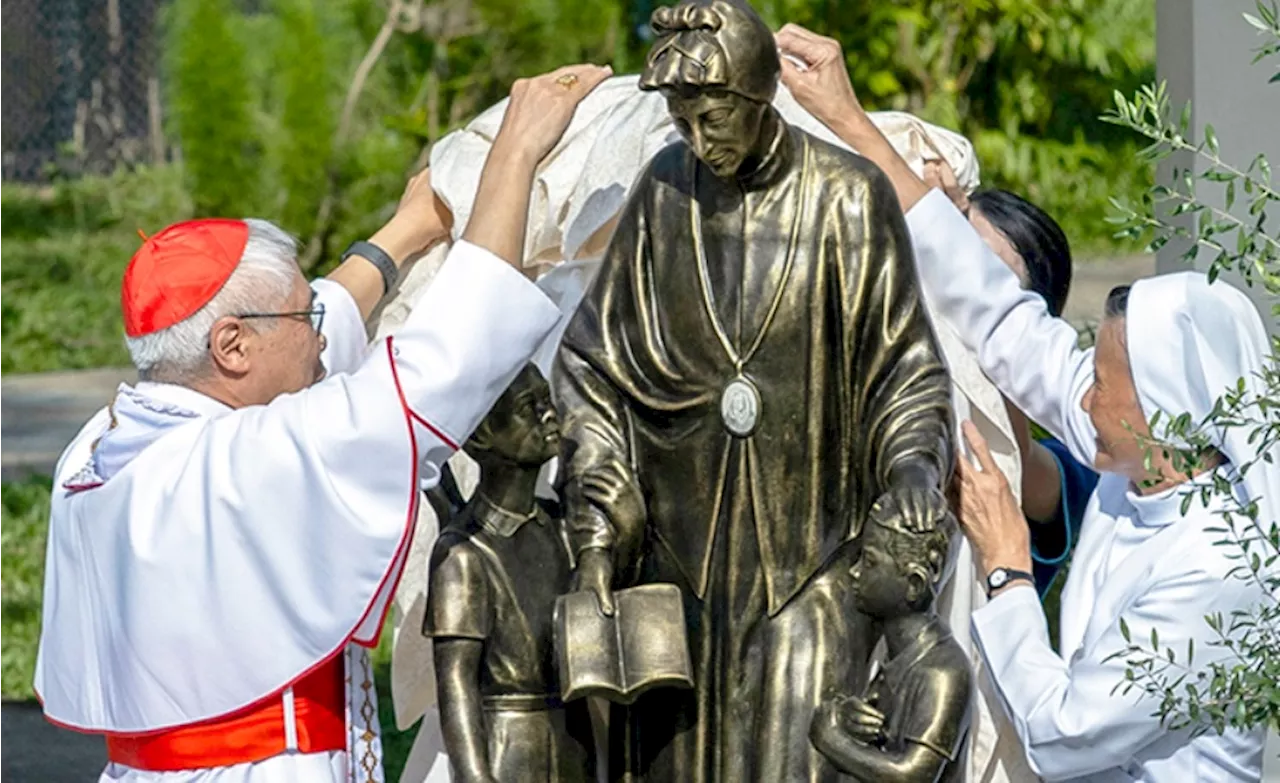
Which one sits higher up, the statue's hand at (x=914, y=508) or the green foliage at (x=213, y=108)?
the statue's hand at (x=914, y=508)

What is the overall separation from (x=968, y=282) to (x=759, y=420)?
0.54 metres

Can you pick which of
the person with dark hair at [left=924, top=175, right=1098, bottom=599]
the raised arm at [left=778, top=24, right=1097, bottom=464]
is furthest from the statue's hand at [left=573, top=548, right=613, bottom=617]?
the person with dark hair at [left=924, top=175, right=1098, bottom=599]

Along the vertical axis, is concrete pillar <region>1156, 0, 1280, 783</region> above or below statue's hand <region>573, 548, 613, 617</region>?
above

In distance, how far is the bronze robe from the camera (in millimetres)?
3605

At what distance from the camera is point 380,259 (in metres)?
4.09

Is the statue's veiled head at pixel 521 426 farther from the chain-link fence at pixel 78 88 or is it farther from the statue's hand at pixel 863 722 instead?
the chain-link fence at pixel 78 88

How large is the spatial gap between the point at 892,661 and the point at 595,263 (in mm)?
892

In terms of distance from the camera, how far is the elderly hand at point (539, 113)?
141 inches

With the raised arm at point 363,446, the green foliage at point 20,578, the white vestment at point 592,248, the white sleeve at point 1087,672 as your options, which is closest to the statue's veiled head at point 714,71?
the raised arm at point 363,446

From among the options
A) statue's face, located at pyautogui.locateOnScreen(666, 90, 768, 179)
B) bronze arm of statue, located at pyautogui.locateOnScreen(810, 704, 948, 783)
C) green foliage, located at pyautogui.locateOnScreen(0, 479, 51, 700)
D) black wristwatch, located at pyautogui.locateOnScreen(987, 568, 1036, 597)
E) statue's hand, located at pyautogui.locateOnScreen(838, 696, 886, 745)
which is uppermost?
statue's face, located at pyautogui.locateOnScreen(666, 90, 768, 179)

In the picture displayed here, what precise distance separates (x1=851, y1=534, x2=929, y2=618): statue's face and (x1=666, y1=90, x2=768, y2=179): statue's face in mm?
599

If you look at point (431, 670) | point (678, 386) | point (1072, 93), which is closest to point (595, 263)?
point (678, 386)

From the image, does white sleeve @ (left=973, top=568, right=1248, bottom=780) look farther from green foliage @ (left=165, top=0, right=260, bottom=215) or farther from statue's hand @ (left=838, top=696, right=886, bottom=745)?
green foliage @ (left=165, top=0, right=260, bottom=215)

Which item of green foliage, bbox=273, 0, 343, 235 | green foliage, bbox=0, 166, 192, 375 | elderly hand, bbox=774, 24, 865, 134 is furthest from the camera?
green foliage, bbox=273, 0, 343, 235
